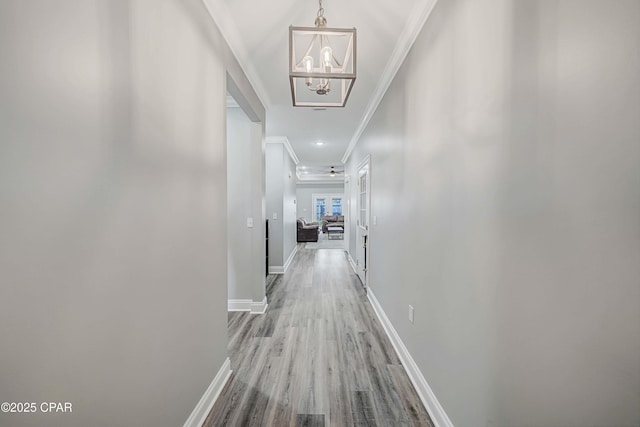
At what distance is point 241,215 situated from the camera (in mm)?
3578

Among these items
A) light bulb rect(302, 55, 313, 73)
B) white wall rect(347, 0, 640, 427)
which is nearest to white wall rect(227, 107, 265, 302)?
light bulb rect(302, 55, 313, 73)

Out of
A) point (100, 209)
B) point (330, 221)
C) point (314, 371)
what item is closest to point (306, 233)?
point (330, 221)

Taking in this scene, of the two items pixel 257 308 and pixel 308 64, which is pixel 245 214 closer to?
pixel 257 308

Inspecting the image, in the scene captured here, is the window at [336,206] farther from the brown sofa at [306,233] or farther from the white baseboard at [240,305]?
the white baseboard at [240,305]

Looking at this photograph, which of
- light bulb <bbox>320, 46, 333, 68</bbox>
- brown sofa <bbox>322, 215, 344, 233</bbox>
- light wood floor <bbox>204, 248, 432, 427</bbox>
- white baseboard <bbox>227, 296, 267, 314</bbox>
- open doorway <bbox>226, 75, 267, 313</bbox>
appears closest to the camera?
light bulb <bbox>320, 46, 333, 68</bbox>

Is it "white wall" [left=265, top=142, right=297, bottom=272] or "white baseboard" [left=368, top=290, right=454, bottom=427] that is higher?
"white wall" [left=265, top=142, right=297, bottom=272]

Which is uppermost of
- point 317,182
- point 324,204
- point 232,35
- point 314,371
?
point 232,35

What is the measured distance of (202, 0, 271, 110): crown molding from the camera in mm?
1813

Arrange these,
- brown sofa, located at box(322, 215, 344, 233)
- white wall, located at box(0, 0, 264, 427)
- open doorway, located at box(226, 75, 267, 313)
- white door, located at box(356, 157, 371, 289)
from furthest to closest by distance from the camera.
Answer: brown sofa, located at box(322, 215, 344, 233), white door, located at box(356, 157, 371, 289), open doorway, located at box(226, 75, 267, 313), white wall, located at box(0, 0, 264, 427)

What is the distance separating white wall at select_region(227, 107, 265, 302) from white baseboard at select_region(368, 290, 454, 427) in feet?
5.45

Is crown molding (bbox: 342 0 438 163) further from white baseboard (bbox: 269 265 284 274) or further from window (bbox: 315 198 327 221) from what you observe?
window (bbox: 315 198 327 221)

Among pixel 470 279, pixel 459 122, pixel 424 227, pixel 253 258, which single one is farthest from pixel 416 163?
pixel 253 258

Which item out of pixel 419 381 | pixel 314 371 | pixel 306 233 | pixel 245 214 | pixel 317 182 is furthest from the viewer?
pixel 317 182

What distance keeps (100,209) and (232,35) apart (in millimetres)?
1835
